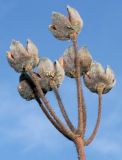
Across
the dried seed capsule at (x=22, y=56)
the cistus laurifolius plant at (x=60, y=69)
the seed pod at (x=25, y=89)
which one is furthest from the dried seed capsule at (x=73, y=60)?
the seed pod at (x=25, y=89)

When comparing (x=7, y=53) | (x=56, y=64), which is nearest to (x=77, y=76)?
(x=56, y=64)

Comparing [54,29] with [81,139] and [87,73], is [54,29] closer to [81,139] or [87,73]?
[87,73]

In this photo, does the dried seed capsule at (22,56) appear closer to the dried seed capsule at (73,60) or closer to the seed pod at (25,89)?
the seed pod at (25,89)

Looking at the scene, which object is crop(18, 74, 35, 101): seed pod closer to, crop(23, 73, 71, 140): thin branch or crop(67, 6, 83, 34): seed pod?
crop(23, 73, 71, 140): thin branch

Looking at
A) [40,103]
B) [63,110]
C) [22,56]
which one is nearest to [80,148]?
[63,110]

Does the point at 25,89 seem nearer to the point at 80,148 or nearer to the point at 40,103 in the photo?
the point at 40,103

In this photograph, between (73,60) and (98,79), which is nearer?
(73,60)

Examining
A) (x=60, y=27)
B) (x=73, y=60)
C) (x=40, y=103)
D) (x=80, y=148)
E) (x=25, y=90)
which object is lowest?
(x=80, y=148)

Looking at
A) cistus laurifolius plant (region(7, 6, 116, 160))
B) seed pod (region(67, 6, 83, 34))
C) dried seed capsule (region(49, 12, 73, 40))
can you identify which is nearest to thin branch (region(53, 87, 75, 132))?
cistus laurifolius plant (region(7, 6, 116, 160))
